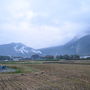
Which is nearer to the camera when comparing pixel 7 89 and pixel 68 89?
pixel 68 89

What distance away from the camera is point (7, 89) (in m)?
15.8

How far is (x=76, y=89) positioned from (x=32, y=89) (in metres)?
3.72

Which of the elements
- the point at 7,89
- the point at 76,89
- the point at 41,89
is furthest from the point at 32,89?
the point at 76,89

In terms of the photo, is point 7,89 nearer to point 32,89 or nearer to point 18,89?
point 18,89

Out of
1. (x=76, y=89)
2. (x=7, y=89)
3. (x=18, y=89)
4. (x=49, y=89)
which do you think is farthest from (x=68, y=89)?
(x=7, y=89)

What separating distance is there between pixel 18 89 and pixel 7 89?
3.50 feet

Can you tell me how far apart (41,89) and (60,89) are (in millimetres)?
1588

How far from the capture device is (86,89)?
14078mm

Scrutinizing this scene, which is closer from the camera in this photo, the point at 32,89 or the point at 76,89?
the point at 76,89

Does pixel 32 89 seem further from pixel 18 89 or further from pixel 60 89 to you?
pixel 60 89

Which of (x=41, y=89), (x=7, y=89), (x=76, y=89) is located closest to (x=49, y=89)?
(x=41, y=89)

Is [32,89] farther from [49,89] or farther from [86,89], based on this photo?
[86,89]

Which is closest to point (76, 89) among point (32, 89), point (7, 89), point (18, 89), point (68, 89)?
point (68, 89)

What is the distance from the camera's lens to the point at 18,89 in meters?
15.5
